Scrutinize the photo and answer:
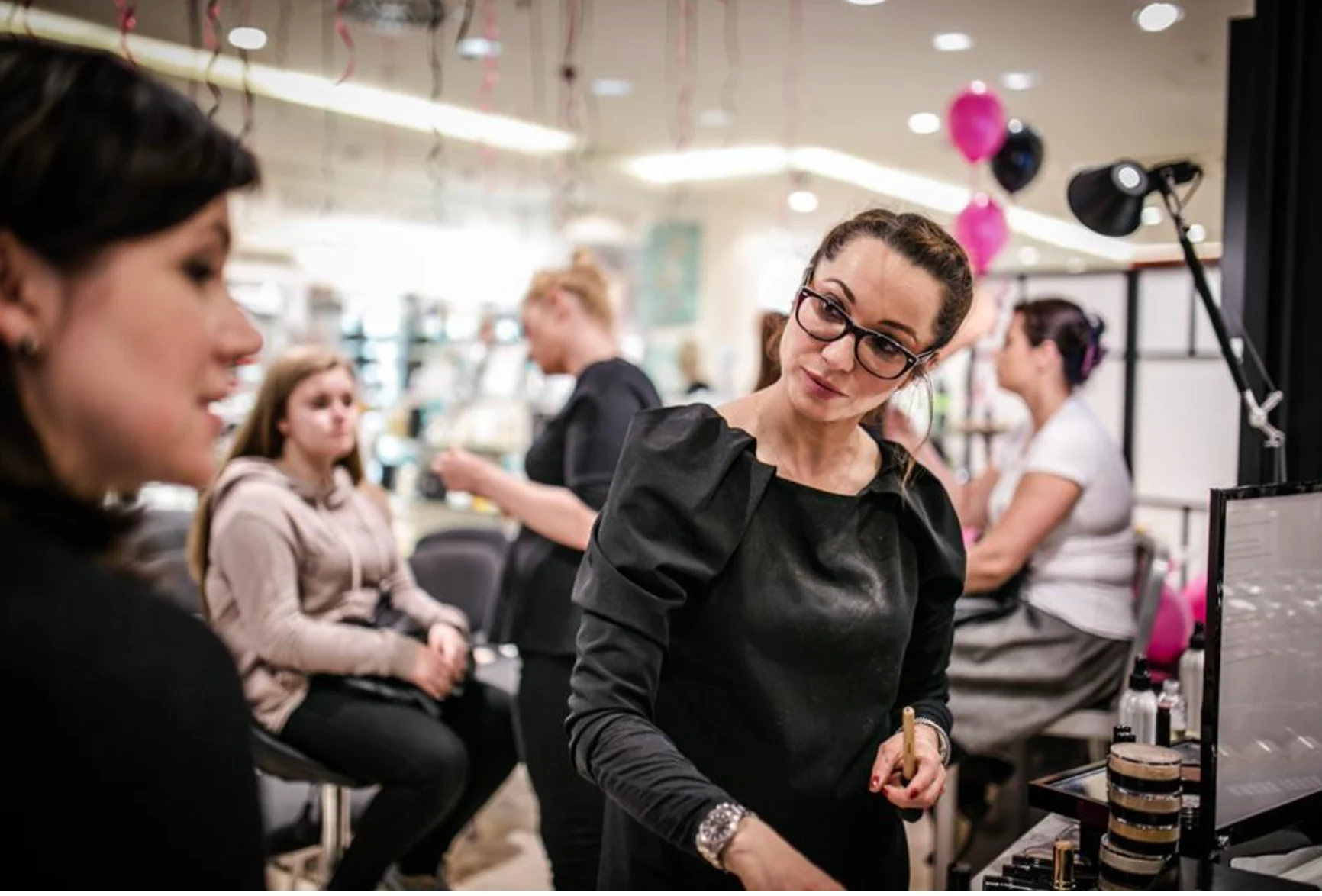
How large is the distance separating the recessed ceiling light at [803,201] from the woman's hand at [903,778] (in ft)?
27.5

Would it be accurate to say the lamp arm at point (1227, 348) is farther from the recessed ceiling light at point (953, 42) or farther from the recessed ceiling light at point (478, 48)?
the recessed ceiling light at point (478, 48)

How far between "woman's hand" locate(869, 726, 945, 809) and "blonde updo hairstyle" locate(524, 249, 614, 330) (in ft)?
5.11

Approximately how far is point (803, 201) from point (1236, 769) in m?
8.63

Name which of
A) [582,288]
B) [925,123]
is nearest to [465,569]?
[582,288]

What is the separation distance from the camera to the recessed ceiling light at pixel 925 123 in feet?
22.0

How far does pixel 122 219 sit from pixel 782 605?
789 mm

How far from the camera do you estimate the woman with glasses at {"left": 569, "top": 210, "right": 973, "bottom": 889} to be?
3.90ft

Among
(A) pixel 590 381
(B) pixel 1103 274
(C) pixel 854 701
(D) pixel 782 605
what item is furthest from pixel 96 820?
(B) pixel 1103 274

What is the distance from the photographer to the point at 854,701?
1282 millimetres

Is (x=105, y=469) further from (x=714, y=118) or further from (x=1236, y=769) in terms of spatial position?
(x=714, y=118)

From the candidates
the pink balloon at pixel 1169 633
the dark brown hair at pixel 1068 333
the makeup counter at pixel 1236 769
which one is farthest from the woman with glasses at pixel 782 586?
the pink balloon at pixel 1169 633

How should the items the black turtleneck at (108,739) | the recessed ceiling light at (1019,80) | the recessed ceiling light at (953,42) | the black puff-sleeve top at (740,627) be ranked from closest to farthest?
the black turtleneck at (108,739) < the black puff-sleeve top at (740,627) < the recessed ceiling light at (953,42) < the recessed ceiling light at (1019,80)

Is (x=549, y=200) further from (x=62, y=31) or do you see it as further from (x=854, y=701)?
(x=854, y=701)

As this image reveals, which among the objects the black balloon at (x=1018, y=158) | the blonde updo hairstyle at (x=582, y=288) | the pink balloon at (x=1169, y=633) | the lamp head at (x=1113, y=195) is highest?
the black balloon at (x=1018, y=158)
